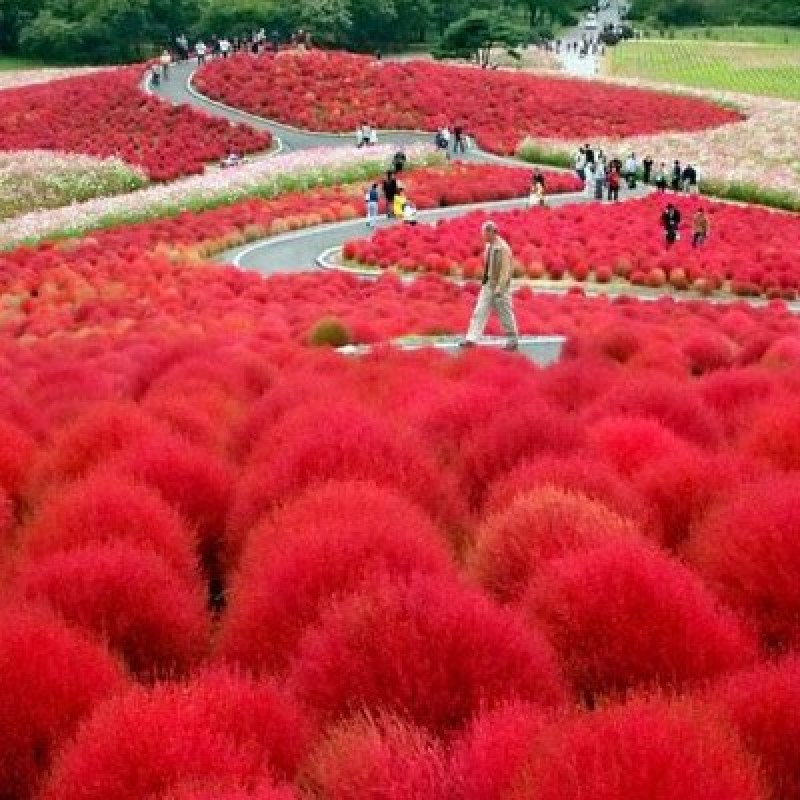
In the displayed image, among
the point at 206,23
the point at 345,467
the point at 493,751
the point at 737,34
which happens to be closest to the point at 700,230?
the point at 345,467

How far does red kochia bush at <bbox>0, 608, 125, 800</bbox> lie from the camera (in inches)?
170

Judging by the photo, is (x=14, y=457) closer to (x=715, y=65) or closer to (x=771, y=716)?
(x=771, y=716)

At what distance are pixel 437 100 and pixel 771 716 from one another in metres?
62.9

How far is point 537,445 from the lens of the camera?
730 centimetres

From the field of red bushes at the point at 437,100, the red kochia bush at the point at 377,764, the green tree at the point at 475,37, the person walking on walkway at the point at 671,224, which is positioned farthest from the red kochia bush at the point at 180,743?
the green tree at the point at 475,37

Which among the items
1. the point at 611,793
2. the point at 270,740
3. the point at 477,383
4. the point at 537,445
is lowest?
the point at 477,383

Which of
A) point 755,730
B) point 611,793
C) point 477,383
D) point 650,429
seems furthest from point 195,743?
point 477,383

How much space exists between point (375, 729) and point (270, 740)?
480 mm

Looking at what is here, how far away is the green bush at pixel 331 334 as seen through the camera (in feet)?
58.8

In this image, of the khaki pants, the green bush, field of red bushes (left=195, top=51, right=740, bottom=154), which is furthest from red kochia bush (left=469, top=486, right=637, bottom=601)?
field of red bushes (left=195, top=51, right=740, bottom=154)

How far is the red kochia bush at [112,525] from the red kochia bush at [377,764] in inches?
84.4

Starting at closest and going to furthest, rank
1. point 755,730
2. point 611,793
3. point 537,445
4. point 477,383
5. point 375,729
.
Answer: point 611,793
point 375,729
point 755,730
point 537,445
point 477,383

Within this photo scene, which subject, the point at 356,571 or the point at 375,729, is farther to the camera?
the point at 356,571

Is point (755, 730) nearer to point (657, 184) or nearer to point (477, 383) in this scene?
point (477, 383)
